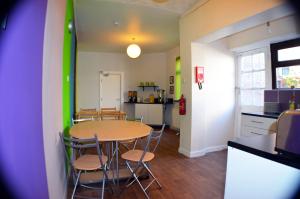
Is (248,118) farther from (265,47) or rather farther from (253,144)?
(253,144)

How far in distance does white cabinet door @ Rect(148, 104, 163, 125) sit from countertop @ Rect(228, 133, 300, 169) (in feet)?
17.3

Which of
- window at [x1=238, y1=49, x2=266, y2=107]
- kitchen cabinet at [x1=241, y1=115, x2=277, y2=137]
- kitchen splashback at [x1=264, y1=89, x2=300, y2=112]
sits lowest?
kitchen cabinet at [x1=241, y1=115, x2=277, y2=137]

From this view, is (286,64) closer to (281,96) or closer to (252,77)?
(281,96)

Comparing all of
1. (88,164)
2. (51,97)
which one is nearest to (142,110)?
(88,164)

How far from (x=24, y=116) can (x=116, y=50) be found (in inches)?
238

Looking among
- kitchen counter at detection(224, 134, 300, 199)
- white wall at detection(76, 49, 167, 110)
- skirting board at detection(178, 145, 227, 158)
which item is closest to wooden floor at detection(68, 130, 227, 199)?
skirting board at detection(178, 145, 227, 158)

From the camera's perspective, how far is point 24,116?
1036mm

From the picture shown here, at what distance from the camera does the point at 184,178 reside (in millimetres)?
2732

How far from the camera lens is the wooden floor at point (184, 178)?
90.2 inches

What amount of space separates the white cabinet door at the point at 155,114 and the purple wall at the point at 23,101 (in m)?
5.54

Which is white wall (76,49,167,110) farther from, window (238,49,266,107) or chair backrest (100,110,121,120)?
window (238,49,266,107)

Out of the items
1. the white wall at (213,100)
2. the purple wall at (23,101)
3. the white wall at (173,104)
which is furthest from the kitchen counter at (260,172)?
the white wall at (173,104)

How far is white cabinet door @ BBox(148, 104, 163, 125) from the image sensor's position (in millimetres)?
6676

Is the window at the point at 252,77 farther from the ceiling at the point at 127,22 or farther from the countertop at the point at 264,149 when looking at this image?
the countertop at the point at 264,149
